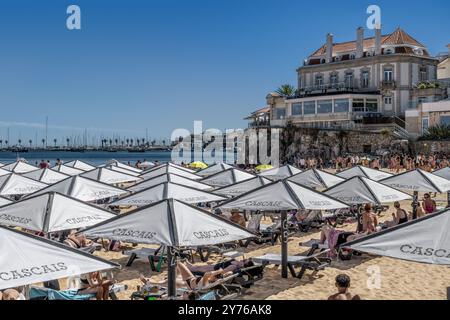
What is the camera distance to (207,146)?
96438 mm

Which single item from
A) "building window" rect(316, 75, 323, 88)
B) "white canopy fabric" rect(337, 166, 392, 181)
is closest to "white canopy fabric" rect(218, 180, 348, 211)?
"white canopy fabric" rect(337, 166, 392, 181)

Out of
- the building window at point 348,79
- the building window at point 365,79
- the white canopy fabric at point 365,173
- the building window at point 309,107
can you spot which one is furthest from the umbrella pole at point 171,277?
the building window at point 348,79

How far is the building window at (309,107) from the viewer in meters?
58.1

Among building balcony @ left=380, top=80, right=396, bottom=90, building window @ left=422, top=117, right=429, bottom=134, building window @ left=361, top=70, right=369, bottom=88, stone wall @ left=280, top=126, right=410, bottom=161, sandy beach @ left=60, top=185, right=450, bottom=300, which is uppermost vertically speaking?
building window @ left=361, top=70, right=369, bottom=88

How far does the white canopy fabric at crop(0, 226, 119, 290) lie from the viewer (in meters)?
5.41

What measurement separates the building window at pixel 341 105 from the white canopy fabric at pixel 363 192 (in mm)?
43586

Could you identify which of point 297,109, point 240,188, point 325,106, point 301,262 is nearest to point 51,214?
point 301,262

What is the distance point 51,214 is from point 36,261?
13.5 ft

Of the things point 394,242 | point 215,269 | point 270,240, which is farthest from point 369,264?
point 394,242

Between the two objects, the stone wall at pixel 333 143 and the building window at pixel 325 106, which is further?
the building window at pixel 325 106

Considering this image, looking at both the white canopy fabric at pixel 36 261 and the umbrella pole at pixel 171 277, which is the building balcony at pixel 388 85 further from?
the white canopy fabric at pixel 36 261

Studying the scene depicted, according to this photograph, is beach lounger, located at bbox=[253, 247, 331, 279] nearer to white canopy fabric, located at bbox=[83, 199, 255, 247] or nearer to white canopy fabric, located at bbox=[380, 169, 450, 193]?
white canopy fabric, located at bbox=[83, 199, 255, 247]

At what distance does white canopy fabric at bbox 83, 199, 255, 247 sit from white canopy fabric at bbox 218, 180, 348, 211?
216cm
